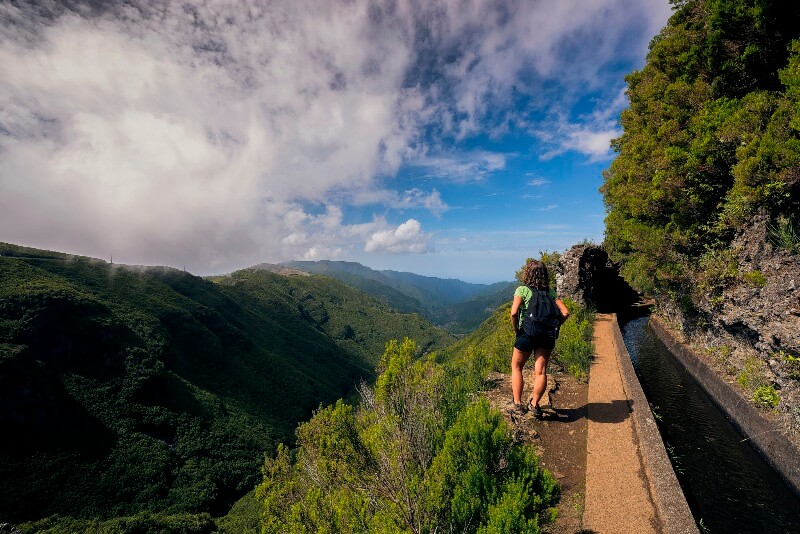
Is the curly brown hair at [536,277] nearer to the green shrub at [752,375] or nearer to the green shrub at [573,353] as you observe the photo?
the green shrub at [573,353]

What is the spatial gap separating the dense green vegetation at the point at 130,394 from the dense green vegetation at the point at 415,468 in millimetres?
55140

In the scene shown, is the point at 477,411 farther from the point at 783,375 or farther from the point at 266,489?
the point at 783,375

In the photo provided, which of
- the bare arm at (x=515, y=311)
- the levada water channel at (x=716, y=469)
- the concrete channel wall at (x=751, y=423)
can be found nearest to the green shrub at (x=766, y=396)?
the concrete channel wall at (x=751, y=423)

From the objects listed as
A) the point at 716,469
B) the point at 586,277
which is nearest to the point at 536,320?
the point at 716,469

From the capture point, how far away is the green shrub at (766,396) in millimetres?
6370

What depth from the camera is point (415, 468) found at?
3312 millimetres

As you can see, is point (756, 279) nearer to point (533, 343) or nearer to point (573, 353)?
point (573, 353)

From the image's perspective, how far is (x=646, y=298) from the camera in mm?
→ 21375

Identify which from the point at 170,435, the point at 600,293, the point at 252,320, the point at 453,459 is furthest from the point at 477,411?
the point at 252,320

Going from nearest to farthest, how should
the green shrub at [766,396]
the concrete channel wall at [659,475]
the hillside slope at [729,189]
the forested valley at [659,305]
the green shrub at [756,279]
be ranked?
the forested valley at [659,305]
the concrete channel wall at [659,475]
the green shrub at [766,396]
the hillside slope at [729,189]
the green shrub at [756,279]

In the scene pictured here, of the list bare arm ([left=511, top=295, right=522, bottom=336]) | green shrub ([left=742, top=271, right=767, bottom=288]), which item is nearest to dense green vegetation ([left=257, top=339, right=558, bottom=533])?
bare arm ([left=511, top=295, right=522, bottom=336])

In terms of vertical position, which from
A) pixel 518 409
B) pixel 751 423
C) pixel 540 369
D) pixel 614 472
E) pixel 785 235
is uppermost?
pixel 785 235

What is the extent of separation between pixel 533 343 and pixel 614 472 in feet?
5.55

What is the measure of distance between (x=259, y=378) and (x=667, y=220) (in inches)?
4406
